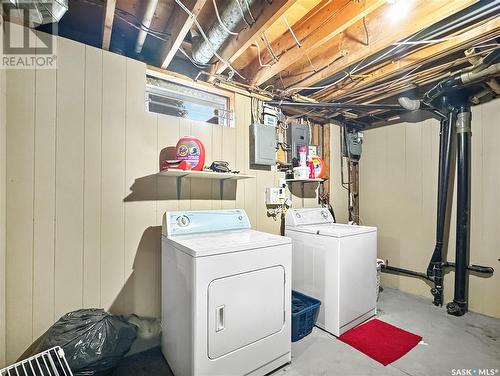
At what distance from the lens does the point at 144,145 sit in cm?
A: 208

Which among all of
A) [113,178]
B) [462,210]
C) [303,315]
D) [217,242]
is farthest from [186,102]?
[462,210]

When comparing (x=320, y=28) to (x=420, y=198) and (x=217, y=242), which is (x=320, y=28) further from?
(x=420, y=198)

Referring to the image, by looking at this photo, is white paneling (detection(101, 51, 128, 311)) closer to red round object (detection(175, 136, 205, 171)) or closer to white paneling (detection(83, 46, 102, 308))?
white paneling (detection(83, 46, 102, 308))

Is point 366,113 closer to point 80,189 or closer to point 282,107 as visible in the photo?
point 282,107

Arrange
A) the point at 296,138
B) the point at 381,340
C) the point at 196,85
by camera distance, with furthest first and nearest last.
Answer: the point at 296,138 → the point at 196,85 → the point at 381,340

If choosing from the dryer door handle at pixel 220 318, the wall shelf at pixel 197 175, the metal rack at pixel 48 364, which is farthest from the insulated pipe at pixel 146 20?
the metal rack at pixel 48 364

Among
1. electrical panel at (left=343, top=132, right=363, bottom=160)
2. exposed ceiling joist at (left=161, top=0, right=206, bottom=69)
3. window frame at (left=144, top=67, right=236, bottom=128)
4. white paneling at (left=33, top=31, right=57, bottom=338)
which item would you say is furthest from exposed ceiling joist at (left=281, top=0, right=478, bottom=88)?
white paneling at (left=33, top=31, right=57, bottom=338)

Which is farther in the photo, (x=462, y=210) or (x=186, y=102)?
(x=462, y=210)

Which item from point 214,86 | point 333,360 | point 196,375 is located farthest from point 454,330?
point 214,86

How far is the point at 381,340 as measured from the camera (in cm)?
217

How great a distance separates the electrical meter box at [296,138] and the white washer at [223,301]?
4.81 ft

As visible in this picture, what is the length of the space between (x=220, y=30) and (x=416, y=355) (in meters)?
2.89

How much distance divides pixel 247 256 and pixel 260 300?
341mm

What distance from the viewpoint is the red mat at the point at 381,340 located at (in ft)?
6.48
